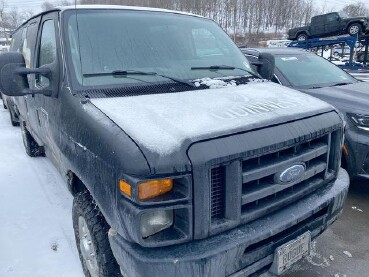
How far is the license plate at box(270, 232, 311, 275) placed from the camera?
7.06ft

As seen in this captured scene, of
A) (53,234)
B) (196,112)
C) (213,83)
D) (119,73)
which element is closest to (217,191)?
(196,112)

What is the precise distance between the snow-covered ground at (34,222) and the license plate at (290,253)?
159cm

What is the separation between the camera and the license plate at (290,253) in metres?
2.15

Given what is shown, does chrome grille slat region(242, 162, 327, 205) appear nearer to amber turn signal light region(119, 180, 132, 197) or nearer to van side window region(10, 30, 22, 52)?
amber turn signal light region(119, 180, 132, 197)

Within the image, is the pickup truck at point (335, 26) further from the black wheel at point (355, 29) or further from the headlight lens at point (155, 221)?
the headlight lens at point (155, 221)

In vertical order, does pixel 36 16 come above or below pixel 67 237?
above

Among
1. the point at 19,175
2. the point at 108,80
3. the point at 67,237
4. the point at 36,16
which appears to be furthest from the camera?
the point at 19,175

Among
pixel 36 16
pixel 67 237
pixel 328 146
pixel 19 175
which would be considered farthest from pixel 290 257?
pixel 19 175

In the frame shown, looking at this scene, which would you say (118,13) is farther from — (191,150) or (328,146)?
(328,146)

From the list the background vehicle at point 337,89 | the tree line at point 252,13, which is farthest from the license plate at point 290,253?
the tree line at point 252,13

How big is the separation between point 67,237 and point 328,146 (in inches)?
97.4

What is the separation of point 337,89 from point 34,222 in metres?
4.06

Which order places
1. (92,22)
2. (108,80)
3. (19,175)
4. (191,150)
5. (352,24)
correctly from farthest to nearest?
(352,24)
(19,175)
(92,22)
(108,80)
(191,150)

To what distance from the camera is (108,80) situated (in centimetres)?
264
